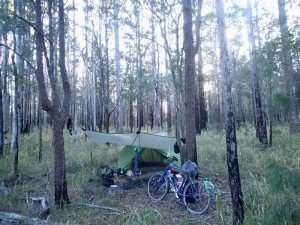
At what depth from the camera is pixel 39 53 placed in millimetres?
5145

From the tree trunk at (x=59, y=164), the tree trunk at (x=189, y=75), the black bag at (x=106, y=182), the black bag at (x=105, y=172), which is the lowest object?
the black bag at (x=106, y=182)

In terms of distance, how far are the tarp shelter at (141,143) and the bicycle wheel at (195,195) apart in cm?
209

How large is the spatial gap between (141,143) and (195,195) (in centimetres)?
244

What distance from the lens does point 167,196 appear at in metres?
5.50

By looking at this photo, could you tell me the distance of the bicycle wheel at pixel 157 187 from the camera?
5312 millimetres

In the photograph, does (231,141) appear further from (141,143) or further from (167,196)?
(141,143)

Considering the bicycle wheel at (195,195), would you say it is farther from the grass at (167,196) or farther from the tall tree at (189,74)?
the tall tree at (189,74)

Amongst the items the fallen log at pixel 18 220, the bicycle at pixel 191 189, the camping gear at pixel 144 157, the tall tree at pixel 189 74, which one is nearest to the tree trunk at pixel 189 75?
the tall tree at pixel 189 74

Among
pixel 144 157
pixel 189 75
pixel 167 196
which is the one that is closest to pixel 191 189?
pixel 167 196

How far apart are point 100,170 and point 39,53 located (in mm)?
3437

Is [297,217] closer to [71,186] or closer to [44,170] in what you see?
[71,186]

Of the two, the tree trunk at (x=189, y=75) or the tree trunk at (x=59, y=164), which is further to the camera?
the tree trunk at (x=189, y=75)

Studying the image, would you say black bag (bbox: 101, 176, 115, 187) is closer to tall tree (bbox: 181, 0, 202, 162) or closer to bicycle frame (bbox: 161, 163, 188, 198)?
bicycle frame (bbox: 161, 163, 188, 198)

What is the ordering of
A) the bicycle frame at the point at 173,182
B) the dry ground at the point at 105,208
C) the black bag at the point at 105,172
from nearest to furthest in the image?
the dry ground at the point at 105,208 < the bicycle frame at the point at 173,182 < the black bag at the point at 105,172
